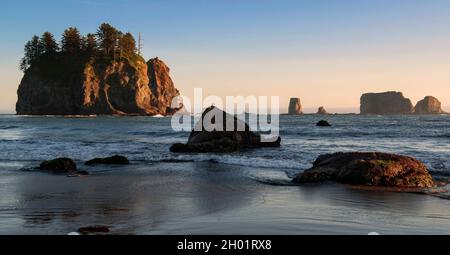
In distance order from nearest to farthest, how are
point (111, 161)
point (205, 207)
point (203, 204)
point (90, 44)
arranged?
point (205, 207) → point (203, 204) → point (111, 161) → point (90, 44)

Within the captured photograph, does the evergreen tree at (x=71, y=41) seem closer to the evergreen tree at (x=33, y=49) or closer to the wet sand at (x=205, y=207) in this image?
the evergreen tree at (x=33, y=49)

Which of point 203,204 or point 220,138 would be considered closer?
point 203,204

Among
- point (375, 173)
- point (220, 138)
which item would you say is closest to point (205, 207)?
point (375, 173)

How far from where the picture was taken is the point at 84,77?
120m

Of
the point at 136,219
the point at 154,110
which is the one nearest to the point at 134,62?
the point at 154,110

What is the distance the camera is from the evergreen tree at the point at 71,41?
427 ft

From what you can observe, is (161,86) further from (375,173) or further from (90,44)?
(375,173)

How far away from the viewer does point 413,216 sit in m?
8.10

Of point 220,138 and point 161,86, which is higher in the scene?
point 161,86

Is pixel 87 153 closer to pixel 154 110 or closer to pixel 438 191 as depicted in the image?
pixel 438 191

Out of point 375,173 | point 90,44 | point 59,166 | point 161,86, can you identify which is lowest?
point 59,166

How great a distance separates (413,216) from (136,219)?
5176 millimetres

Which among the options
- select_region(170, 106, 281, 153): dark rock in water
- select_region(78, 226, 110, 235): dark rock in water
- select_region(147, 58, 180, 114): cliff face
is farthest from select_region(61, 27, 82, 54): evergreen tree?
select_region(78, 226, 110, 235): dark rock in water

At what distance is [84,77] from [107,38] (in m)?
14.7
